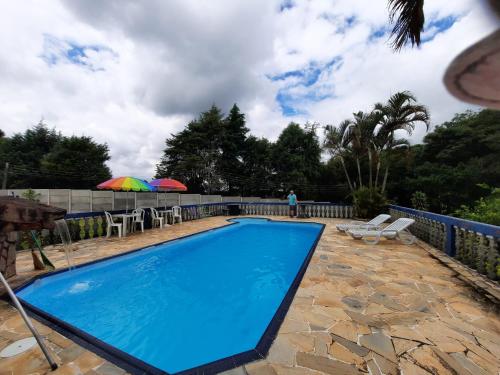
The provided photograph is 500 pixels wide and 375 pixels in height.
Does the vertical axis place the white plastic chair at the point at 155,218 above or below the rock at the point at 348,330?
above

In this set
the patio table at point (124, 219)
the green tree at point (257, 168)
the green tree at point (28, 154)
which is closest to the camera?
the patio table at point (124, 219)

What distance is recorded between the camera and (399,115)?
11.4 metres

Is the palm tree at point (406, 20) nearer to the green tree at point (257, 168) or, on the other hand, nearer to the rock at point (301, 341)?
the rock at point (301, 341)

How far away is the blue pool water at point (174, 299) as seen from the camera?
300 centimetres

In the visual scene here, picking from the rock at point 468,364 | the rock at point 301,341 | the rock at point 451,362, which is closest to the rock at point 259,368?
the rock at point 301,341

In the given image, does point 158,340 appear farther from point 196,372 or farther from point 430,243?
point 430,243

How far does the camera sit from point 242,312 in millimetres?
3770

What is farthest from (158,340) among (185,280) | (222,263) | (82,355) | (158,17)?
(158,17)

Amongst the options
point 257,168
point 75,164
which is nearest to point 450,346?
A: point 257,168

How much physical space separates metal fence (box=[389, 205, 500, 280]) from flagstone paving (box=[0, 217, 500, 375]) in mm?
486

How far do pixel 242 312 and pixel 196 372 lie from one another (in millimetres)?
1706

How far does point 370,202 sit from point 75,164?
94.4 feet

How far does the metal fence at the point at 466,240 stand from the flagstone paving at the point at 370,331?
19.1 inches

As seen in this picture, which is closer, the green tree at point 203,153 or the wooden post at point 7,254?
the wooden post at point 7,254
